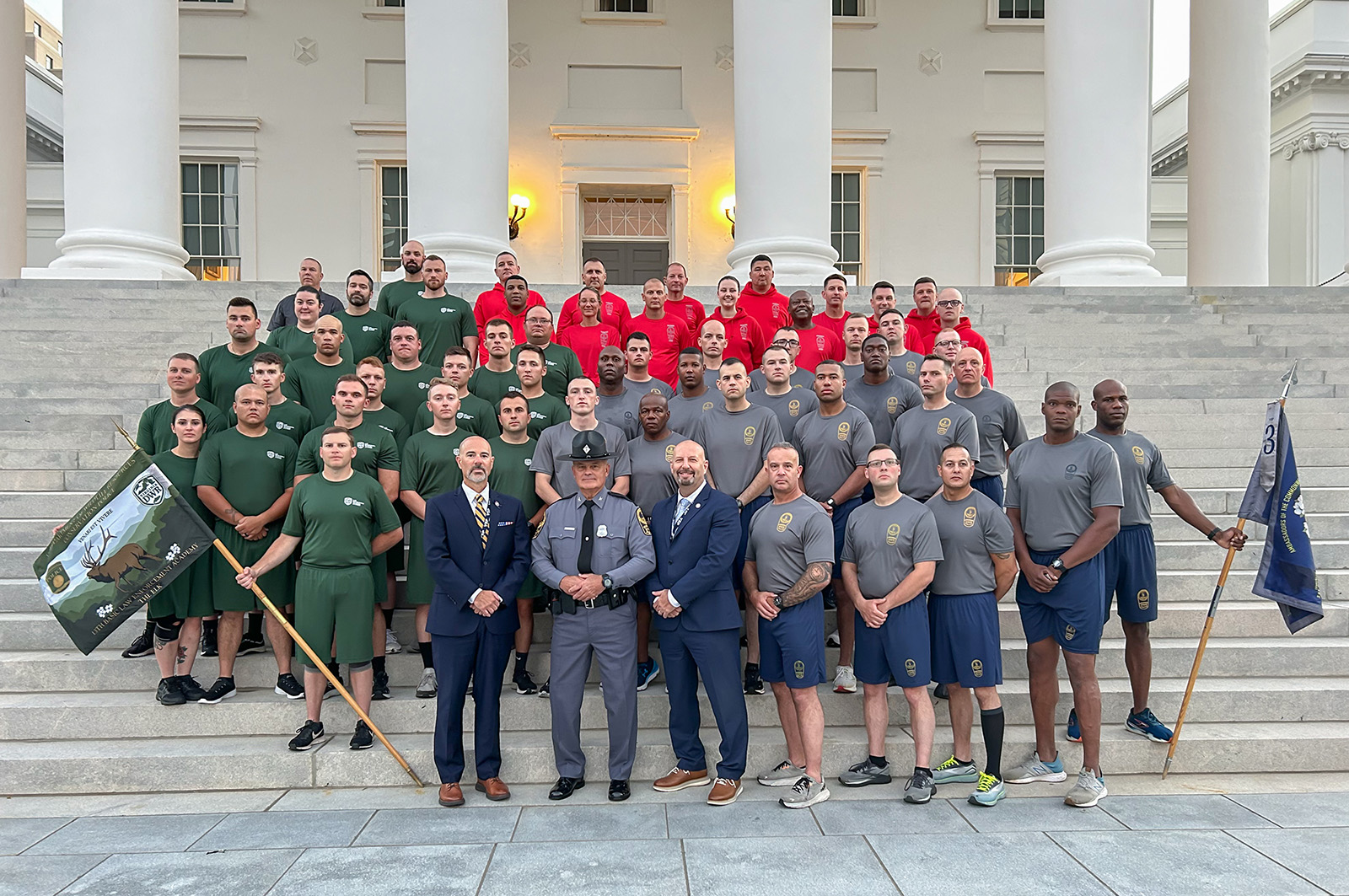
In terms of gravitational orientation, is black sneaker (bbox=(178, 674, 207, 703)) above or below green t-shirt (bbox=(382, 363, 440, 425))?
below

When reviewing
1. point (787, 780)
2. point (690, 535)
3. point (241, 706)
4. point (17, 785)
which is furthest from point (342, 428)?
point (787, 780)

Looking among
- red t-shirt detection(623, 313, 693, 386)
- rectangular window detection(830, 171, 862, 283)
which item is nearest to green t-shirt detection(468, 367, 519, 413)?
red t-shirt detection(623, 313, 693, 386)

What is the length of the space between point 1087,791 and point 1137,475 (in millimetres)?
1954

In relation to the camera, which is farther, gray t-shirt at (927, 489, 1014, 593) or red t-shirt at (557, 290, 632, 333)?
red t-shirt at (557, 290, 632, 333)

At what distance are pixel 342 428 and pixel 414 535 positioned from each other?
0.86 meters

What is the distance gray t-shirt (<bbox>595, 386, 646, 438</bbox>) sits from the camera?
22.3ft

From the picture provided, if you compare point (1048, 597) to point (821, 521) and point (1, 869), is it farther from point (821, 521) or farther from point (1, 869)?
point (1, 869)

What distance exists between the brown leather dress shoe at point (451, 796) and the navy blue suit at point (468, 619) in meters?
0.05

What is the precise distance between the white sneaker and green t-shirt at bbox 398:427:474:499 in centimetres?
286

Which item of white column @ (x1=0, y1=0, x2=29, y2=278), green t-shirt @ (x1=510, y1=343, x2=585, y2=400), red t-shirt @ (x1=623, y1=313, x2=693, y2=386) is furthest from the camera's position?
white column @ (x1=0, y1=0, x2=29, y2=278)

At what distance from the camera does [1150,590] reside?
5.89 metres

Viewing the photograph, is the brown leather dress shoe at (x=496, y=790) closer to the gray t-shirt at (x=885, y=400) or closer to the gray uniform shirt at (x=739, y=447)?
the gray uniform shirt at (x=739, y=447)

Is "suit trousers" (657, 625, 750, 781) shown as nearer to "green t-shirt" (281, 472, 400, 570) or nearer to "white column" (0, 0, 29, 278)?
"green t-shirt" (281, 472, 400, 570)

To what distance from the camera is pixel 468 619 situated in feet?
18.3
